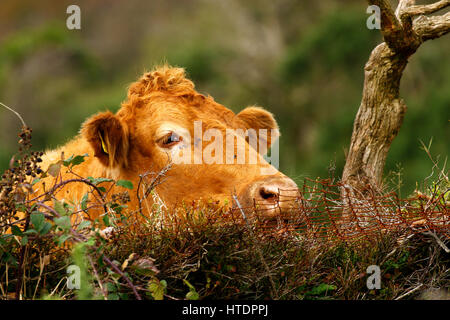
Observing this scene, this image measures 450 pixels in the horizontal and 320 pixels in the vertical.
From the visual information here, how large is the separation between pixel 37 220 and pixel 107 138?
71.2 inches

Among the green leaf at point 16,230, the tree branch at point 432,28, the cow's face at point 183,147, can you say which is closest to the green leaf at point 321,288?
the cow's face at point 183,147

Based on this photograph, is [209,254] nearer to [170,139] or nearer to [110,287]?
[110,287]

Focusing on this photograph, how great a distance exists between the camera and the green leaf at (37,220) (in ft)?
12.9

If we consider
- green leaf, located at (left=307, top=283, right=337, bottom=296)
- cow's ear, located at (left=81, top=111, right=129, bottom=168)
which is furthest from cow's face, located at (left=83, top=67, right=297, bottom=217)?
green leaf, located at (left=307, top=283, right=337, bottom=296)

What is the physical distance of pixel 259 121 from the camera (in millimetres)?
6980

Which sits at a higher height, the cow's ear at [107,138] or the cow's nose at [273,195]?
the cow's ear at [107,138]

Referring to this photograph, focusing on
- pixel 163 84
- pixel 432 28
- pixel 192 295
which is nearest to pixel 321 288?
pixel 192 295

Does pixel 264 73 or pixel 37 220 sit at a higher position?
pixel 264 73

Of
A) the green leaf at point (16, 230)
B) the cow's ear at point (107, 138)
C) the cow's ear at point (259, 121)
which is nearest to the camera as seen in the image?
the green leaf at point (16, 230)

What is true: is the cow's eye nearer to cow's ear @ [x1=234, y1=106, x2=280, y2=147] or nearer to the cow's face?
the cow's face

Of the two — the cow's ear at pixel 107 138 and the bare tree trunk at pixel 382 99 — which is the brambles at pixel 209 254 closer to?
the bare tree trunk at pixel 382 99

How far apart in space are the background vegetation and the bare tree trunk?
566 inches
